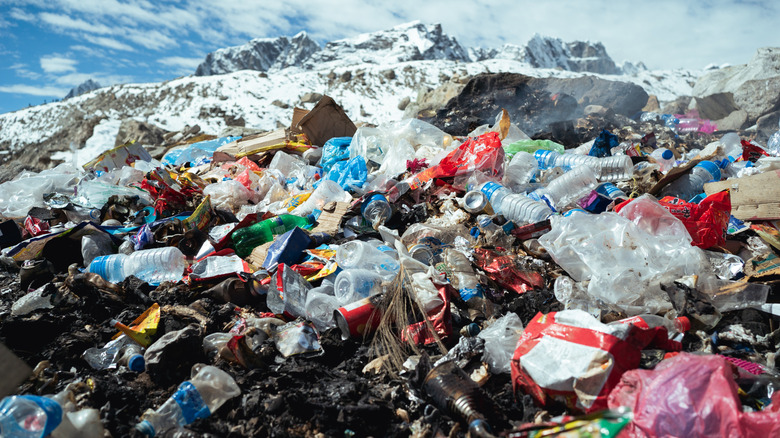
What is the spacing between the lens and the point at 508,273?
2527 millimetres

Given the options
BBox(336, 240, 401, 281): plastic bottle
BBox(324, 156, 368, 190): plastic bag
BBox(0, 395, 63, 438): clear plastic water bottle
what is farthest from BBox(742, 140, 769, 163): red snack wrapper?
BBox(0, 395, 63, 438): clear plastic water bottle

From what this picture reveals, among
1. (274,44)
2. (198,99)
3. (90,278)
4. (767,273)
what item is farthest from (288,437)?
(274,44)

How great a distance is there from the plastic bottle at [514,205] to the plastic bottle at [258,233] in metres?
1.47

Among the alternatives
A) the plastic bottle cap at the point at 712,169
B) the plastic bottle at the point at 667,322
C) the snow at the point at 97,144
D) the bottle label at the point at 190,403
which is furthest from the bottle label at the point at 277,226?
the snow at the point at 97,144

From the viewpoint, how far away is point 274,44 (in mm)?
98438

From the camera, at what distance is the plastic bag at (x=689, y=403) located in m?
1.22

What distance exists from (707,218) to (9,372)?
3.43 m

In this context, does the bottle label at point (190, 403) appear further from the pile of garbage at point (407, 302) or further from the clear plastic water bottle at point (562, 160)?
the clear plastic water bottle at point (562, 160)

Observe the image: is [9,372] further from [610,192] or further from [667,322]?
[610,192]

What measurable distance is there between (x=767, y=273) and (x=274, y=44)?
108 m

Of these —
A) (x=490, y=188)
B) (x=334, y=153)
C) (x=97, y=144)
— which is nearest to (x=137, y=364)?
(x=490, y=188)

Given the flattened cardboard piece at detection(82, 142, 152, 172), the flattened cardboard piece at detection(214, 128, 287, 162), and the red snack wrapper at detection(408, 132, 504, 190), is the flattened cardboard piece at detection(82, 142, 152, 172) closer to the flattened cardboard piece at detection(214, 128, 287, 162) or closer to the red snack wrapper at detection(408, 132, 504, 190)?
the flattened cardboard piece at detection(214, 128, 287, 162)

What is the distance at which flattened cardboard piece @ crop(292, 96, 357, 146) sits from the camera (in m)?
5.75

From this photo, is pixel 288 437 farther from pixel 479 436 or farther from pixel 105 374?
pixel 105 374
